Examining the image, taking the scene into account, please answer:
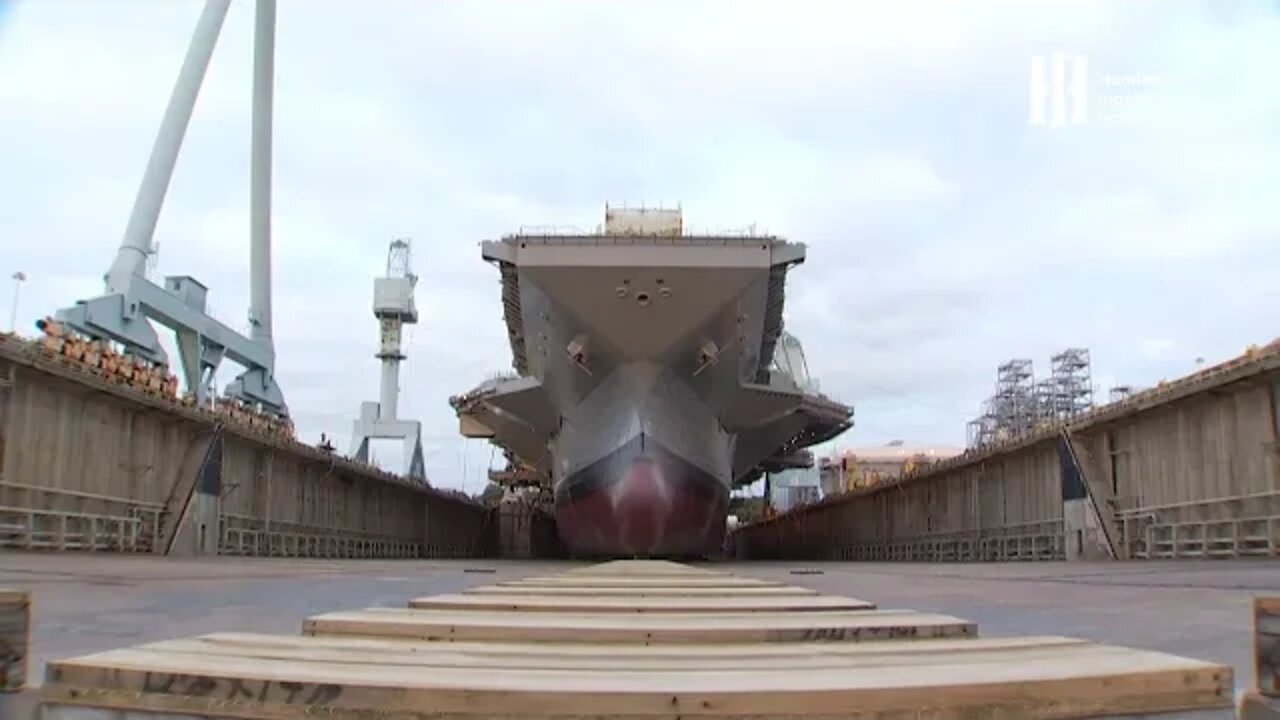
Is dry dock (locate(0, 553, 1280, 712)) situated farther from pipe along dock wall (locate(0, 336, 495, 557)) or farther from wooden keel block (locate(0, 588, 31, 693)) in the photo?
pipe along dock wall (locate(0, 336, 495, 557))

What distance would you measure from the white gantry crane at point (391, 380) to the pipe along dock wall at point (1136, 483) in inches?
1502

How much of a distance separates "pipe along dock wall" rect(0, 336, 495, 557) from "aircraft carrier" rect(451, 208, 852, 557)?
641cm

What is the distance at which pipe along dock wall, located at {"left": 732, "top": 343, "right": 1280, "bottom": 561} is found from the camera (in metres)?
13.8

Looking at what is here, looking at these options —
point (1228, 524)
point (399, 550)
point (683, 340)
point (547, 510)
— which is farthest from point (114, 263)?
point (1228, 524)

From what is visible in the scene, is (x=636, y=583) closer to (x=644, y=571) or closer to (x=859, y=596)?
(x=644, y=571)

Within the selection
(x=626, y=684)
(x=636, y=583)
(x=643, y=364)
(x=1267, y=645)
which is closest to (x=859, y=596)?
(x=636, y=583)

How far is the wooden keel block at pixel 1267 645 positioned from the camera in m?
2.44

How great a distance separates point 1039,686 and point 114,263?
3062cm

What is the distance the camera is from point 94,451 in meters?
16.5

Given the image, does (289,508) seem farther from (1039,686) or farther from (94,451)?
(1039,686)

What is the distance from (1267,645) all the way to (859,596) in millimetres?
5664

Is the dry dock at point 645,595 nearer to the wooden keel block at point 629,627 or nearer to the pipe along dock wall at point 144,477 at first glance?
the wooden keel block at point 629,627

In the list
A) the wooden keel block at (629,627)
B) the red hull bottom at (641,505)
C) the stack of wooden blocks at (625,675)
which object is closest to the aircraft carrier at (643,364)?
the red hull bottom at (641,505)

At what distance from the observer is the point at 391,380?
63781 mm
